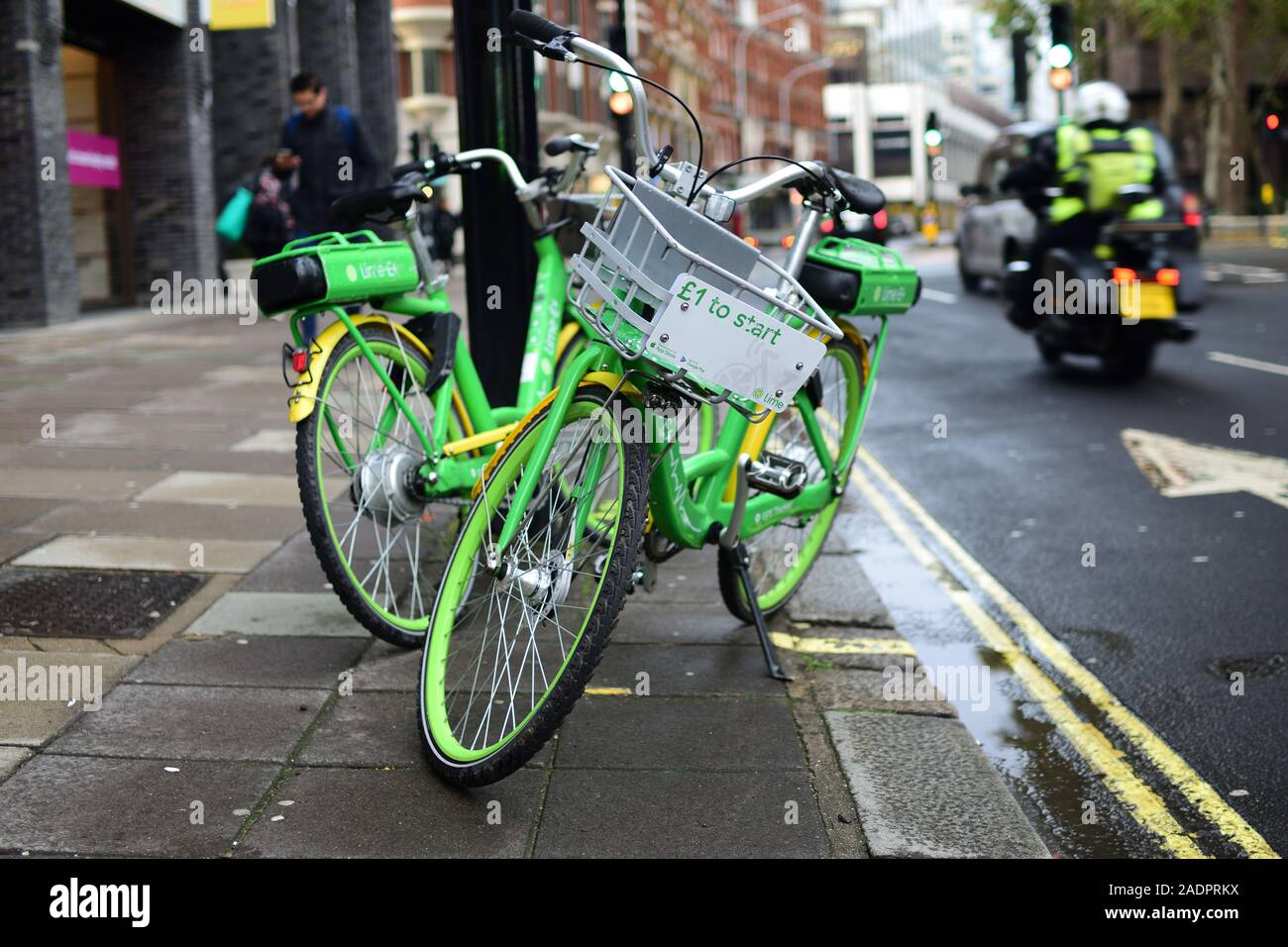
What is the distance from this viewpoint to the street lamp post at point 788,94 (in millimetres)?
98500

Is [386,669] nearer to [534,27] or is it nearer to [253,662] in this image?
[253,662]

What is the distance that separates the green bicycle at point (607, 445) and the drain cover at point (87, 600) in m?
1.32

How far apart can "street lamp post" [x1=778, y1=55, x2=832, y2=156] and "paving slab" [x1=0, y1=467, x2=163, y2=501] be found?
3643 inches

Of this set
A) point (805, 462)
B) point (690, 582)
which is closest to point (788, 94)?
point (690, 582)

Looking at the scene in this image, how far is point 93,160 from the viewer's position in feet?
63.7

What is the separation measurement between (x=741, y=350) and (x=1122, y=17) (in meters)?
38.6

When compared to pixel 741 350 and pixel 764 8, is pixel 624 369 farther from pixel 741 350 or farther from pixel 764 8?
pixel 764 8

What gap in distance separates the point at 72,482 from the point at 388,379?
320 cm

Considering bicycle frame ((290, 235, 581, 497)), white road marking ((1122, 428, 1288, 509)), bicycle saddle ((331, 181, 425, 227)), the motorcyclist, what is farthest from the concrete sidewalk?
the motorcyclist

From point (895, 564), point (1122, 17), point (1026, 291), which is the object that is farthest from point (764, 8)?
point (895, 564)

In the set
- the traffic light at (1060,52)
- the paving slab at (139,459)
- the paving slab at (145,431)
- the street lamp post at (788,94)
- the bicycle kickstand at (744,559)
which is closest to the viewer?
the bicycle kickstand at (744,559)

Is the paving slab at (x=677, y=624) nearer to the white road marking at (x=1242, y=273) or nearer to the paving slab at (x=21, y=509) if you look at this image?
the paving slab at (x=21, y=509)

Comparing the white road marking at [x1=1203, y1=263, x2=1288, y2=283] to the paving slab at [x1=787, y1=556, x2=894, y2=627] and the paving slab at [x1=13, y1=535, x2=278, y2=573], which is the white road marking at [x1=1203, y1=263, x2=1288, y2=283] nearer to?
the paving slab at [x1=787, y1=556, x2=894, y2=627]

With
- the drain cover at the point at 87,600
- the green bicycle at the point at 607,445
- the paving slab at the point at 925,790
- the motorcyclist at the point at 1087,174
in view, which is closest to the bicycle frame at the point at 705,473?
the green bicycle at the point at 607,445
